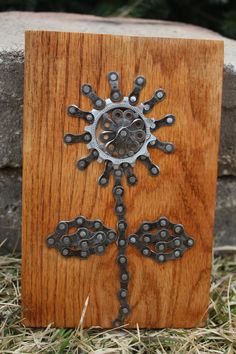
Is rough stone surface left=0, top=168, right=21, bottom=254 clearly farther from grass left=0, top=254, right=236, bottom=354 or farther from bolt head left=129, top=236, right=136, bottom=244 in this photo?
bolt head left=129, top=236, right=136, bottom=244

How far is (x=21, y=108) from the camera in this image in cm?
134

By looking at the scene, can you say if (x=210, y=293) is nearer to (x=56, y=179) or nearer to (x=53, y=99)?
(x=56, y=179)

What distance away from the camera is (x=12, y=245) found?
1.47 meters

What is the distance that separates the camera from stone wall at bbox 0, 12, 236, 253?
51.7 inches

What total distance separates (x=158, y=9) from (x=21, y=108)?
77cm

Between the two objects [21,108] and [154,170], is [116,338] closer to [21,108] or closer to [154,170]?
[154,170]

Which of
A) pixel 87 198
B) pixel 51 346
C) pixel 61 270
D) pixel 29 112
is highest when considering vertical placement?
pixel 29 112

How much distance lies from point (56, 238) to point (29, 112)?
249mm

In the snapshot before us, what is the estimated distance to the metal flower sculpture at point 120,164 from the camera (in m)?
1.15

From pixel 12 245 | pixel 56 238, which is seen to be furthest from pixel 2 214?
pixel 56 238

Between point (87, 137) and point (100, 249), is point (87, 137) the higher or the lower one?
the higher one

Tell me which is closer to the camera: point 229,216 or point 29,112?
point 29,112

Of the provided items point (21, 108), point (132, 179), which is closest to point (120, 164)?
point (132, 179)

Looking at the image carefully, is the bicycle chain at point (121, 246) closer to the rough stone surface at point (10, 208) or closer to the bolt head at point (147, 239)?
the bolt head at point (147, 239)
